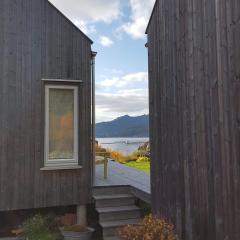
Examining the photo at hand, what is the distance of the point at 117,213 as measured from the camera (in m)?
7.20

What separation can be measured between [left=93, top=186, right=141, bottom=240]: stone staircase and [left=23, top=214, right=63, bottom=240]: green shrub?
955 mm

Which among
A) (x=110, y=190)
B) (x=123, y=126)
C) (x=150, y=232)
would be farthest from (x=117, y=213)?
(x=123, y=126)

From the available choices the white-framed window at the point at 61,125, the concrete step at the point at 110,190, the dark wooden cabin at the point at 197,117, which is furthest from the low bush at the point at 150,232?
the white-framed window at the point at 61,125

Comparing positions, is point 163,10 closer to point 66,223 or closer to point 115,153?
point 66,223

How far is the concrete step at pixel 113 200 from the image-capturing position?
753 cm

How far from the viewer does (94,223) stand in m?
8.23

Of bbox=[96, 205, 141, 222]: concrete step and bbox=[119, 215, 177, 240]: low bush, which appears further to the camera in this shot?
bbox=[96, 205, 141, 222]: concrete step

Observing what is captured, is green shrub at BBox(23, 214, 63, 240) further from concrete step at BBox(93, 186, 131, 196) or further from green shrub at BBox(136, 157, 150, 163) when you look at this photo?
green shrub at BBox(136, 157, 150, 163)

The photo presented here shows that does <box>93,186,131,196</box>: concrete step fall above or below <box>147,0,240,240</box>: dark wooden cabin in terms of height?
below

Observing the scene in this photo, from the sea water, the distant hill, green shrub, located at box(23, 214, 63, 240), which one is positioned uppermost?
the distant hill

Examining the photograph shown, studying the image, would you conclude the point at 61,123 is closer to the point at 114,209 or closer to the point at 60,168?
the point at 60,168

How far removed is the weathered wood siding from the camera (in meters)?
7.36

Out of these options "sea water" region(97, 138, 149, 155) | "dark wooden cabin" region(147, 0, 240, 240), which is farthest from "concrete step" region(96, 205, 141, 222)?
"sea water" region(97, 138, 149, 155)

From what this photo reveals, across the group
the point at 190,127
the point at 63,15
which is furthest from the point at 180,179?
the point at 63,15
